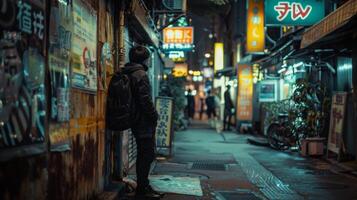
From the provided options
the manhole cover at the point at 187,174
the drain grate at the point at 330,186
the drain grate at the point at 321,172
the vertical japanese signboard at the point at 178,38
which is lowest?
the drain grate at the point at 330,186

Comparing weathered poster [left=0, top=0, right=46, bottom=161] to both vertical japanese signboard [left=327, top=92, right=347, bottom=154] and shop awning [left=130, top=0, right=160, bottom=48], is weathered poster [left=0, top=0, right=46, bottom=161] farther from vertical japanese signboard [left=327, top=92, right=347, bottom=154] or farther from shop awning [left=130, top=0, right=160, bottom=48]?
vertical japanese signboard [left=327, top=92, right=347, bottom=154]

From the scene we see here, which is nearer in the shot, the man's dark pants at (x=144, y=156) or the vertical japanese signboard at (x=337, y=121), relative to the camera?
the man's dark pants at (x=144, y=156)

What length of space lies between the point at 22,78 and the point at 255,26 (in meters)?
19.2

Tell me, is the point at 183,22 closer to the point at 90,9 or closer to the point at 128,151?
the point at 128,151

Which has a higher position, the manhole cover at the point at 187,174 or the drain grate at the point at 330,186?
the manhole cover at the point at 187,174

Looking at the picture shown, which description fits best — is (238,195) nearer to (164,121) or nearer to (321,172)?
(321,172)

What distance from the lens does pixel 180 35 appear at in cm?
2639

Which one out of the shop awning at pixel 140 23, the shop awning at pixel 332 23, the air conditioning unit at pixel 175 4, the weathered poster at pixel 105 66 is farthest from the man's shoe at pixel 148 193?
the air conditioning unit at pixel 175 4

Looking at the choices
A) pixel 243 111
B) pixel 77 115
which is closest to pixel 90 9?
pixel 77 115

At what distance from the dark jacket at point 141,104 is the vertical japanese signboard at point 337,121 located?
6821 millimetres

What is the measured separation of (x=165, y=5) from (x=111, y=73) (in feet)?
22.1

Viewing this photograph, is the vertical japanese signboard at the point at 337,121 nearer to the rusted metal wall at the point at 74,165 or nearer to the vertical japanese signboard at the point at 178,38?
the rusted metal wall at the point at 74,165

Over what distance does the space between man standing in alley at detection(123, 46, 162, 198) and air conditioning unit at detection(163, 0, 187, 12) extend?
21.3 feet

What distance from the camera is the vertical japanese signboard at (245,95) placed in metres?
25.6
